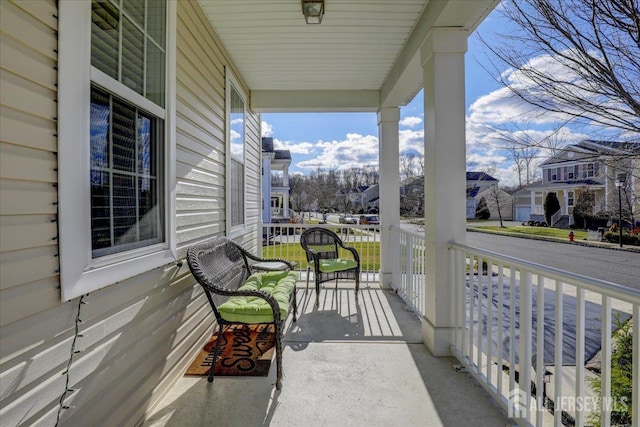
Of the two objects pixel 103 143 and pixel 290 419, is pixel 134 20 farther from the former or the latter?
pixel 290 419

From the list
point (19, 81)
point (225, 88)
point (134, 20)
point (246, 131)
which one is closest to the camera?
point (19, 81)

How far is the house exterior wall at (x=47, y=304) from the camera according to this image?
1.00 metres

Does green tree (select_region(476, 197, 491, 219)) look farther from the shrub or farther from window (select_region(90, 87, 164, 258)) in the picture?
window (select_region(90, 87, 164, 258))

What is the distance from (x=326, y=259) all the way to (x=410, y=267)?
130cm

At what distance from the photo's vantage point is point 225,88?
3.58 m

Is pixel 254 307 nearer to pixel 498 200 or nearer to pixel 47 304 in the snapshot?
pixel 47 304

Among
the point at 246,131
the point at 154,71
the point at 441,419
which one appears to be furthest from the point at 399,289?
the point at 154,71

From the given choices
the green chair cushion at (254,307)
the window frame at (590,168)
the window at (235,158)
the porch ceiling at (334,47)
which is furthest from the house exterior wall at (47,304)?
the window frame at (590,168)

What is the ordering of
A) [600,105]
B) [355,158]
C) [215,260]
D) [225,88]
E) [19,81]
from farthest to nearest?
[355,158]
[225,88]
[215,260]
[600,105]
[19,81]

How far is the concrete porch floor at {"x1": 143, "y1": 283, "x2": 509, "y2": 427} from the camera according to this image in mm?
1842

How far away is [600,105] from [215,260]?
3283mm

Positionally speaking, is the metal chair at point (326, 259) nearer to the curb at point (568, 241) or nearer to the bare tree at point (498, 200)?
the curb at point (568, 241)

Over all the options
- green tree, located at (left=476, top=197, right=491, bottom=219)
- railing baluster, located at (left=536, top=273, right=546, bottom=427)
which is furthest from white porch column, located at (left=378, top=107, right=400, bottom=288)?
green tree, located at (left=476, top=197, right=491, bottom=219)

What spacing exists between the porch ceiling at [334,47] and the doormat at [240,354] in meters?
3.03
